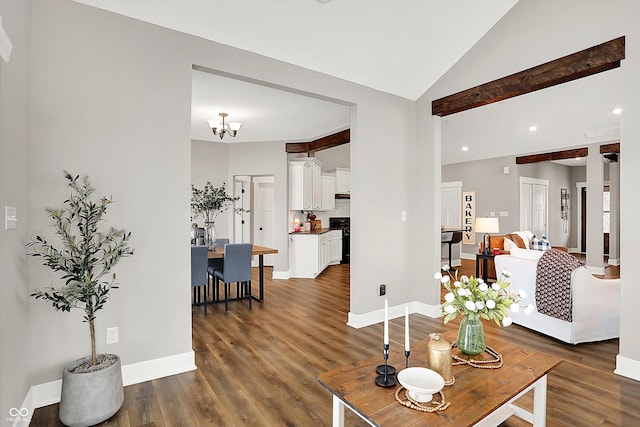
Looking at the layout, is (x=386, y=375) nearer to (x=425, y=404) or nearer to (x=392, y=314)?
(x=425, y=404)

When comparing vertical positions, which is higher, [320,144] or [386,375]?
[320,144]

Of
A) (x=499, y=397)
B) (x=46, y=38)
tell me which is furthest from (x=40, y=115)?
(x=499, y=397)

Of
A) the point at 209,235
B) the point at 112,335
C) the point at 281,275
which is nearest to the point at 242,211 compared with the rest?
the point at 281,275

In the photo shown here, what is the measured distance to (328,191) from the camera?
8.33 m

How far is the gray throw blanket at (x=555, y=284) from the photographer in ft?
10.9

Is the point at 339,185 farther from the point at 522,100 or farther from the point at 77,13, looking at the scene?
the point at 77,13

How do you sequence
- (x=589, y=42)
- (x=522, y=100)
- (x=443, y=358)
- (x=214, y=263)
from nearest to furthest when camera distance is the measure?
(x=443, y=358) → (x=589, y=42) → (x=214, y=263) → (x=522, y=100)

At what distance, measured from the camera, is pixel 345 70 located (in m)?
3.77

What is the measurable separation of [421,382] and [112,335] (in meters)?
2.20

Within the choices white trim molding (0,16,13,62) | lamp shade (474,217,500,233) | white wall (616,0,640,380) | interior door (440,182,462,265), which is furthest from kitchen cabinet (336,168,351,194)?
white trim molding (0,16,13,62)

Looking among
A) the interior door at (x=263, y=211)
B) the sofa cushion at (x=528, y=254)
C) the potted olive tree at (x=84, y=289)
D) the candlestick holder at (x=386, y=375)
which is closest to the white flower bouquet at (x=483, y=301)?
the candlestick holder at (x=386, y=375)

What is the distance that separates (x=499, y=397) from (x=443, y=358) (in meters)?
0.27

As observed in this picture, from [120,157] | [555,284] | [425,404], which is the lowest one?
[425,404]

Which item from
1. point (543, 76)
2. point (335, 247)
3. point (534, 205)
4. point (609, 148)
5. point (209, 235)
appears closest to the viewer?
point (543, 76)
